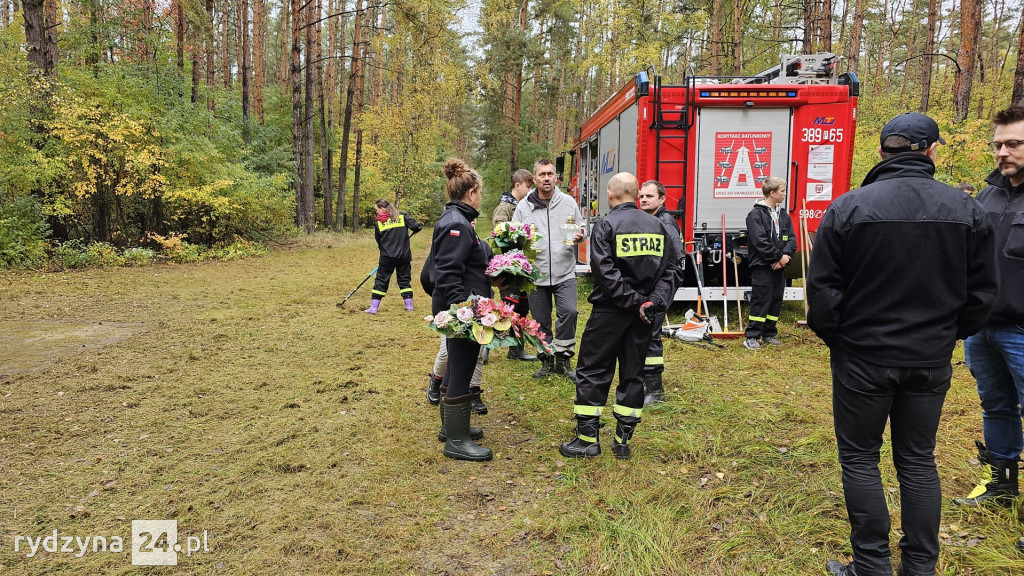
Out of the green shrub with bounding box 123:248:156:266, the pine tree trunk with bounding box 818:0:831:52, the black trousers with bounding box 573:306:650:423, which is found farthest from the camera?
the pine tree trunk with bounding box 818:0:831:52

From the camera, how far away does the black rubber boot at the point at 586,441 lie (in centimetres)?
377

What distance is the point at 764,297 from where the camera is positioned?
671 centimetres

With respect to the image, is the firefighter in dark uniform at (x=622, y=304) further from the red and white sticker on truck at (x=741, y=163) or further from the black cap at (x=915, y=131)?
the red and white sticker on truck at (x=741, y=163)

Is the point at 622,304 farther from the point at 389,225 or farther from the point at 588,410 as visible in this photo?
the point at 389,225

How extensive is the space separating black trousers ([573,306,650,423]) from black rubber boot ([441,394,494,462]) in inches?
29.5

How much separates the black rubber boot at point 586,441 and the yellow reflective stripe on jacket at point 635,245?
113 centimetres

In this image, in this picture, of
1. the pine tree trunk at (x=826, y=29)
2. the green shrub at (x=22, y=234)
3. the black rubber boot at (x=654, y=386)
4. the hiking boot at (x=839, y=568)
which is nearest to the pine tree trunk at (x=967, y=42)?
the pine tree trunk at (x=826, y=29)

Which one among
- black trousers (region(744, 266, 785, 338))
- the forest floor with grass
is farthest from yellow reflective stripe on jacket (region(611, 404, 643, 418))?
black trousers (region(744, 266, 785, 338))

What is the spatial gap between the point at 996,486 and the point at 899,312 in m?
1.57

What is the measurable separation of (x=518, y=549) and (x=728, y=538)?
1080mm

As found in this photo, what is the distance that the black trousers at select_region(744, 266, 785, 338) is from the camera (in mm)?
6695

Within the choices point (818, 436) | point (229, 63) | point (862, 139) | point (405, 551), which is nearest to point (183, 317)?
point (405, 551)

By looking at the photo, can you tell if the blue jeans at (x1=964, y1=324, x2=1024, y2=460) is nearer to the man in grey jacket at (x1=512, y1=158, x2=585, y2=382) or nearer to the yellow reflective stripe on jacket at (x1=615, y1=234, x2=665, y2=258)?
the yellow reflective stripe on jacket at (x1=615, y1=234, x2=665, y2=258)

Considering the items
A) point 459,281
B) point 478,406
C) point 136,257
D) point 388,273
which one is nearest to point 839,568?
point 459,281
